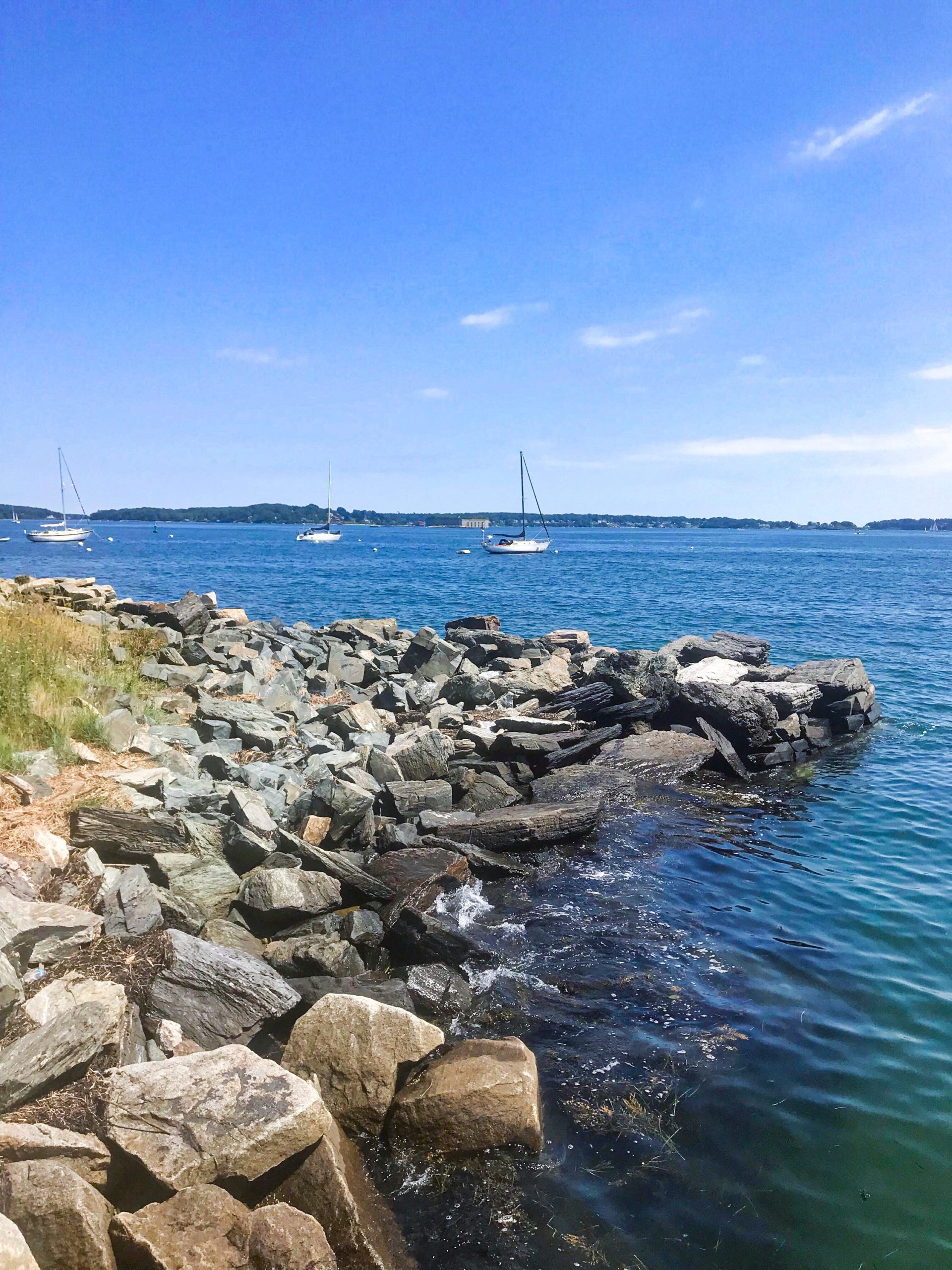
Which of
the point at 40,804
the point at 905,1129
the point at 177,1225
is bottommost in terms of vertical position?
the point at 905,1129

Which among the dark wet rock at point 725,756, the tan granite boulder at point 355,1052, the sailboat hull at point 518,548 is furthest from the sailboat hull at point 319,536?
the tan granite boulder at point 355,1052

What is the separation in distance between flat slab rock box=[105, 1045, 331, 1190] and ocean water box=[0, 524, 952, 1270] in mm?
977

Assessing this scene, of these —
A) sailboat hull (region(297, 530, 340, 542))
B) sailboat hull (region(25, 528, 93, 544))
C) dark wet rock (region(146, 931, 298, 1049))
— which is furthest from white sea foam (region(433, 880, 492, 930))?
sailboat hull (region(297, 530, 340, 542))

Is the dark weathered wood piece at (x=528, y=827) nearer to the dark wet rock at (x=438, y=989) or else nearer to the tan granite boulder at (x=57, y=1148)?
the dark wet rock at (x=438, y=989)

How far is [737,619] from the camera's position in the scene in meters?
40.2

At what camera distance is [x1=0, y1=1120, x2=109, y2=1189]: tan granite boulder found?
4.51 meters

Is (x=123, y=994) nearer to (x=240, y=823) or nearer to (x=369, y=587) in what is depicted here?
(x=240, y=823)

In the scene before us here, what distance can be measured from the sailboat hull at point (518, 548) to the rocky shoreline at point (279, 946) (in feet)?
309

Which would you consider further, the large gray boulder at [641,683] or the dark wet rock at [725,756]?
the large gray boulder at [641,683]

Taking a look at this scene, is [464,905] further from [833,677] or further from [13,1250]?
[833,677]

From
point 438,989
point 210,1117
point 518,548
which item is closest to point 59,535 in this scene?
point 518,548

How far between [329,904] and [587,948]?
285 cm

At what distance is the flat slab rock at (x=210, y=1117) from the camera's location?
15.3ft

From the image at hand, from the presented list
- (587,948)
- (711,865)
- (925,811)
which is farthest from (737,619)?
(587,948)
